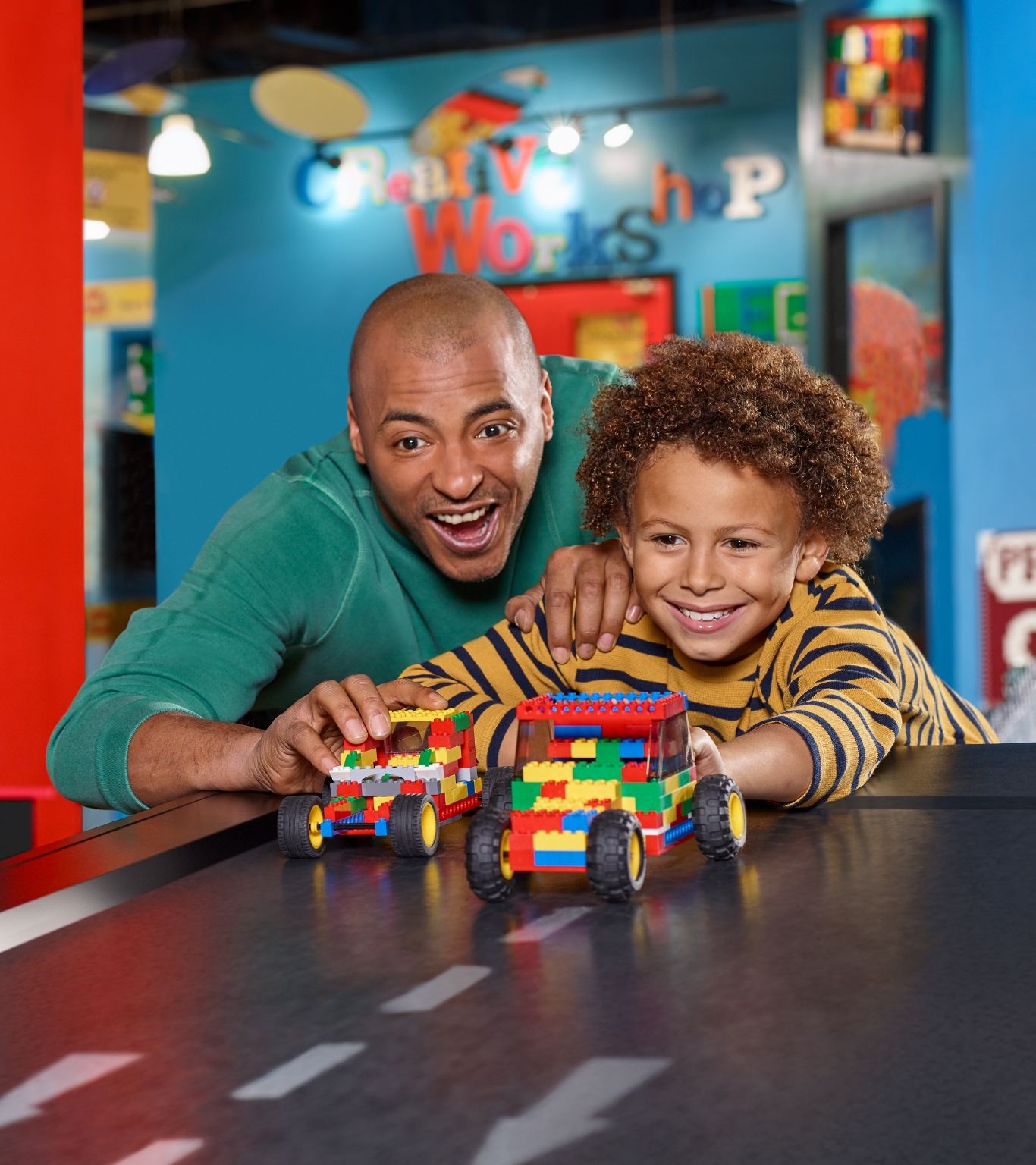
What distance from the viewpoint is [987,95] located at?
434 centimetres

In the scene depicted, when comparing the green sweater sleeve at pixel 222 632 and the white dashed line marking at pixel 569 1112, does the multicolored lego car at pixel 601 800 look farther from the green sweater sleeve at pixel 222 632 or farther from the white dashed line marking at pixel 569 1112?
the green sweater sleeve at pixel 222 632

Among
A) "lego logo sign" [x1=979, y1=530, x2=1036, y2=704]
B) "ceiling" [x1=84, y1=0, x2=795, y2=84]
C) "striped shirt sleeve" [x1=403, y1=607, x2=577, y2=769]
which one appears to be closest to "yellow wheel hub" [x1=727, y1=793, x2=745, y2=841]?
"striped shirt sleeve" [x1=403, y1=607, x2=577, y2=769]

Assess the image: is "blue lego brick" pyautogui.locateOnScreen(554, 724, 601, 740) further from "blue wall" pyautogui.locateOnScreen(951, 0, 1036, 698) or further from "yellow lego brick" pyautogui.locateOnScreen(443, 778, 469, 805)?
"blue wall" pyautogui.locateOnScreen(951, 0, 1036, 698)

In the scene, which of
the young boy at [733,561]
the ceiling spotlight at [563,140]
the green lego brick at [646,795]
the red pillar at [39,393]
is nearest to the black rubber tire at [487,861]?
the green lego brick at [646,795]

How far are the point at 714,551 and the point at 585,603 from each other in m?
0.23

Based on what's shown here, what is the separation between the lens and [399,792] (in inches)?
43.3

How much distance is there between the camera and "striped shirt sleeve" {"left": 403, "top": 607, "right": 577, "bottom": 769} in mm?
1484

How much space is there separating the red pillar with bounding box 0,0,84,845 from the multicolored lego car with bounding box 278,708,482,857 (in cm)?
166

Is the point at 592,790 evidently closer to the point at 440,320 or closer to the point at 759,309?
the point at 440,320

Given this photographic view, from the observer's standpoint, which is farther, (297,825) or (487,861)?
(297,825)

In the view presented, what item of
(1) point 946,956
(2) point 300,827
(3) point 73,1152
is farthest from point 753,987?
(2) point 300,827

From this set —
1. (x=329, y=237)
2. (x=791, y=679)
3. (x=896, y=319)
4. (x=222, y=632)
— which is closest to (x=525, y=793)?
(x=791, y=679)

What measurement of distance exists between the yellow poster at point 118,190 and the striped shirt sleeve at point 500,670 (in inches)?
162

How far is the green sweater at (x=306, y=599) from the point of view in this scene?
165cm
